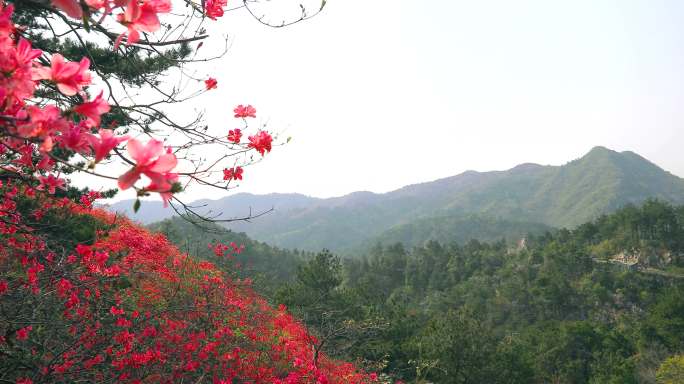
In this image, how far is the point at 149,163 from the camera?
0.78 meters

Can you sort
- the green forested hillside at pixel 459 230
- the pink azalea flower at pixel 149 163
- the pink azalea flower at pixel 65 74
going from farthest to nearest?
the green forested hillside at pixel 459 230
the pink azalea flower at pixel 65 74
the pink azalea flower at pixel 149 163

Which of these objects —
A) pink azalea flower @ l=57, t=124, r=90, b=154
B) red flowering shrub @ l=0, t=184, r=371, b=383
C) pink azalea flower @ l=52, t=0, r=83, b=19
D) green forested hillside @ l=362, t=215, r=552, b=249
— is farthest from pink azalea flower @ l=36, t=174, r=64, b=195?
green forested hillside @ l=362, t=215, r=552, b=249

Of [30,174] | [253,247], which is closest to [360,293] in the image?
[30,174]

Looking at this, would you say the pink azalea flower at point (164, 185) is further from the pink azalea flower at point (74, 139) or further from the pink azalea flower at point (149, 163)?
the pink azalea flower at point (74, 139)

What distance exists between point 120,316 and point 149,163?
17.5 feet

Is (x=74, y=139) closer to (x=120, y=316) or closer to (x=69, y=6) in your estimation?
(x=69, y=6)

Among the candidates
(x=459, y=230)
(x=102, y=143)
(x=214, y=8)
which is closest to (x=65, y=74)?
(x=102, y=143)

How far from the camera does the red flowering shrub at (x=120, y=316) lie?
327cm

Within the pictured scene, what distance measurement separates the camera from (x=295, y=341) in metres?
8.44

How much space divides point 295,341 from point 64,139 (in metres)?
8.24

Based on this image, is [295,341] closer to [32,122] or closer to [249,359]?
[249,359]

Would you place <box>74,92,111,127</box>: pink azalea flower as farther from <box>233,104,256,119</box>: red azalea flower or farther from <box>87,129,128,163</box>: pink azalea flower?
<box>233,104,256,119</box>: red azalea flower

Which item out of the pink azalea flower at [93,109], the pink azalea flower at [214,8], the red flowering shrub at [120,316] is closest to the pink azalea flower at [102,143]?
the pink azalea flower at [93,109]

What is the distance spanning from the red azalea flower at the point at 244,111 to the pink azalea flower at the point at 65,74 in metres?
1.66
